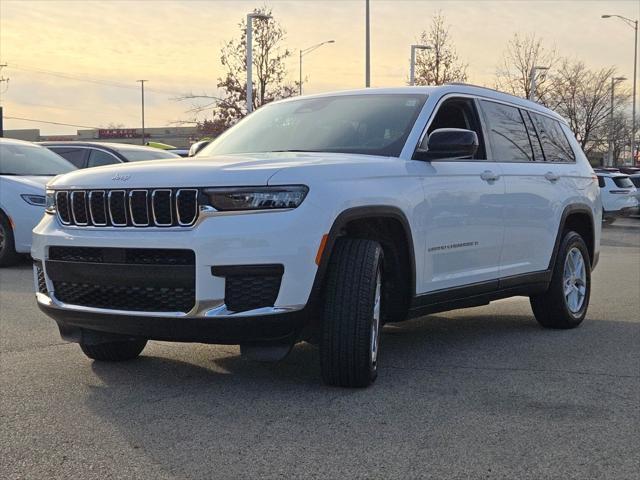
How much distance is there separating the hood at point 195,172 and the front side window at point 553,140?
271cm

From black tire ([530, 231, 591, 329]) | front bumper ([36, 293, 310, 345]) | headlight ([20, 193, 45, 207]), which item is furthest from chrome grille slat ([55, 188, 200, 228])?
headlight ([20, 193, 45, 207])

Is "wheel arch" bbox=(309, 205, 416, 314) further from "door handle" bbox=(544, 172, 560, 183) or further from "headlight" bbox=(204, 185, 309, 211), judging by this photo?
"door handle" bbox=(544, 172, 560, 183)

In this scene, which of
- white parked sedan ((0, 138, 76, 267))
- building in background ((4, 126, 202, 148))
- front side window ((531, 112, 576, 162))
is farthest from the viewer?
building in background ((4, 126, 202, 148))

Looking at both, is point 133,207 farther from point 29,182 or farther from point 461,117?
point 29,182

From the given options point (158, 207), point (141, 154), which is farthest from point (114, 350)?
point (141, 154)

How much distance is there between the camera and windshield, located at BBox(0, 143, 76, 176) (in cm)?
1149

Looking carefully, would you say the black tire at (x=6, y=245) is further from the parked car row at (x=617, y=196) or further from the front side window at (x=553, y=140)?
the parked car row at (x=617, y=196)

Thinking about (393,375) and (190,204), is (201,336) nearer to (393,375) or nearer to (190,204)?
(190,204)

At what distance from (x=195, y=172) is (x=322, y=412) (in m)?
1.39

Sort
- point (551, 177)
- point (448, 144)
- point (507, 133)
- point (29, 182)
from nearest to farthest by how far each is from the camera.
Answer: point (448, 144), point (507, 133), point (551, 177), point (29, 182)

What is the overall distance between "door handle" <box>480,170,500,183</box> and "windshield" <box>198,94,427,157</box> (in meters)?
0.67

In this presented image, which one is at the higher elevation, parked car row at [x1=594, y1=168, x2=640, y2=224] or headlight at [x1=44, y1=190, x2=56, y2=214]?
headlight at [x1=44, y1=190, x2=56, y2=214]

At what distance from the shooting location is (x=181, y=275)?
14.1 ft

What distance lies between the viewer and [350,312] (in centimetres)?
450
